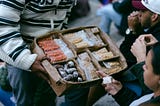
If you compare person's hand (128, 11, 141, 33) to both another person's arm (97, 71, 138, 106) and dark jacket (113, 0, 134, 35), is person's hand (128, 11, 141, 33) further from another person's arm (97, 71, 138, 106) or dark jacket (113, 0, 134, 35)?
dark jacket (113, 0, 134, 35)

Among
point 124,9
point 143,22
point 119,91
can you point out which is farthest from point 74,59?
point 124,9

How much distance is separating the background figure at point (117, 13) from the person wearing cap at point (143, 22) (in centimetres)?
157

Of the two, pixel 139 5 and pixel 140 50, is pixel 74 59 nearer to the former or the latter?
pixel 140 50

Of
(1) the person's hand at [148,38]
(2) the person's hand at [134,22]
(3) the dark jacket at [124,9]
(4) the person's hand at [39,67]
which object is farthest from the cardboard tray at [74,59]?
(3) the dark jacket at [124,9]

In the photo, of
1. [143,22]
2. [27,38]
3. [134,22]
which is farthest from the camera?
[134,22]

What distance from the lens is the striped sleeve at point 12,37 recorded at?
2.75 metres

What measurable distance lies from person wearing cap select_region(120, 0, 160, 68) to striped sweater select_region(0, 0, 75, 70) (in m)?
0.61

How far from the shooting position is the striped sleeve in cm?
275

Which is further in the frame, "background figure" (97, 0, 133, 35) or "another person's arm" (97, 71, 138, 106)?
"background figure" (97, 0, 133, 35)

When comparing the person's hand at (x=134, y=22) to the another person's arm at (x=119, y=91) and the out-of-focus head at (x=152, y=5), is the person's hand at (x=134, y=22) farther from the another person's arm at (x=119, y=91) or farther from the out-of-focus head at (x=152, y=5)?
the another person's arm at (x=119, y=91)

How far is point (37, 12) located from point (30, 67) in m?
0.40

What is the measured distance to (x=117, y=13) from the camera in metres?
5.67

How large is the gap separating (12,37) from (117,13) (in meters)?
3.10

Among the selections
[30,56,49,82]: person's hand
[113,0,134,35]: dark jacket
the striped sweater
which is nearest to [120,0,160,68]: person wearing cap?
the striped sweater
